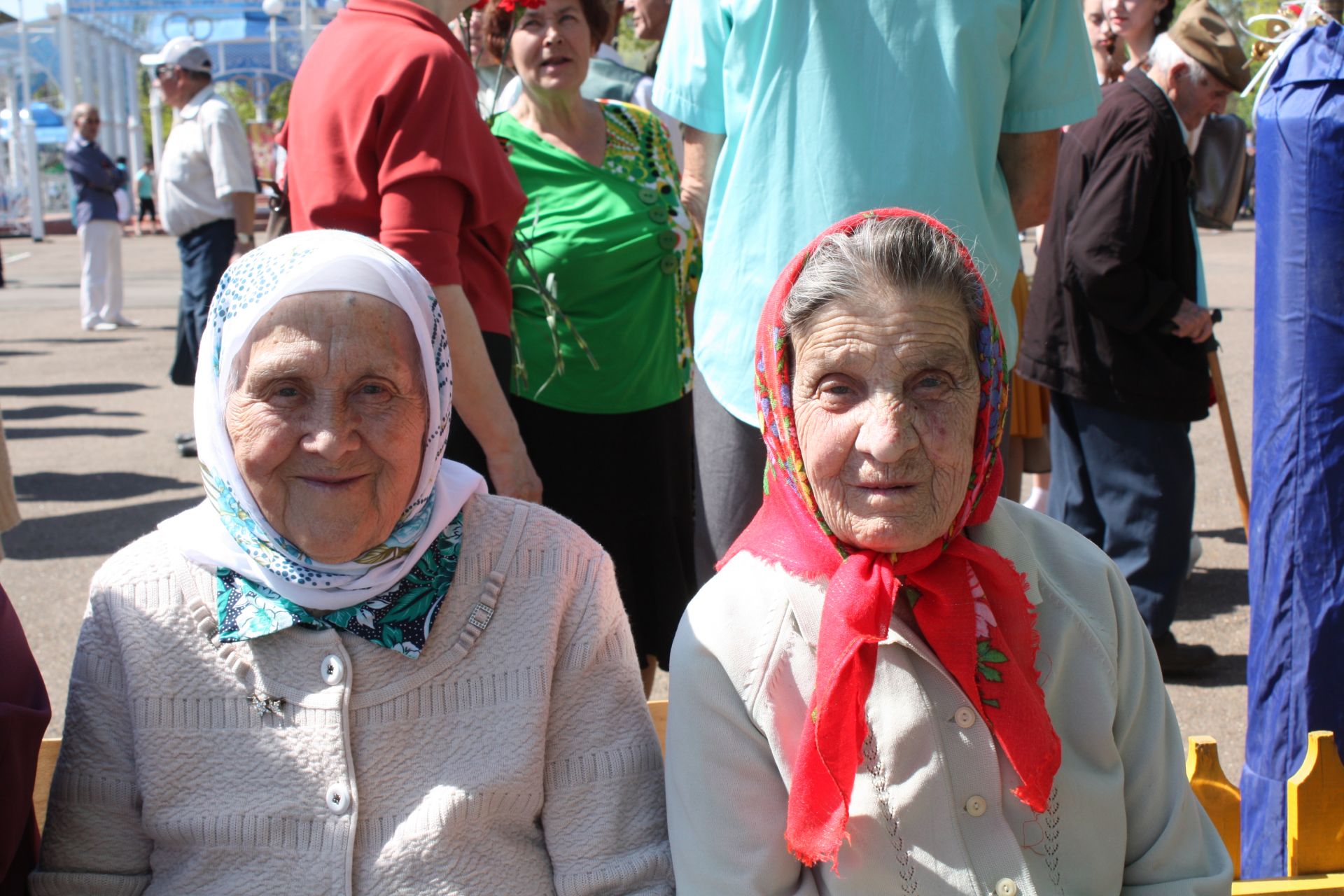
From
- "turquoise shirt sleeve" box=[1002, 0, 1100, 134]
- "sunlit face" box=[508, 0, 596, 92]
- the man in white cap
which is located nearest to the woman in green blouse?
"sunlit face" box=[508, 0, 596, 92]

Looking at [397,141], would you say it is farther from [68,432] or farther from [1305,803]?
[68,432]

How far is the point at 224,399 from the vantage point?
1.89 m

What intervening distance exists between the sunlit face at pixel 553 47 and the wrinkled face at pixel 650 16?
83.3 inches

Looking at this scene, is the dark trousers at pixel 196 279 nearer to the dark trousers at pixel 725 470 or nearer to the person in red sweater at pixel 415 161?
the person in red sweater at pixel 415 161

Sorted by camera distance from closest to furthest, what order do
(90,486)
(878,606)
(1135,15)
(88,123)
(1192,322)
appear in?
(878,606)
(1192,322)
(1135,15)
(90,486)
(88,123)

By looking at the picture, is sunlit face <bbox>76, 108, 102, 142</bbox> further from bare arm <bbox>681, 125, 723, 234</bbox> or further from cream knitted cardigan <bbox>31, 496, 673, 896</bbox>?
cream knitted cardigan <bbox>31, 496, 673, 896</bbox>

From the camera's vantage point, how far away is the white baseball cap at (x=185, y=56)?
7.92 metres

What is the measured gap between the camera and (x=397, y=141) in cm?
260

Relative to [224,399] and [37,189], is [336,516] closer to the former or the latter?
[224,399]

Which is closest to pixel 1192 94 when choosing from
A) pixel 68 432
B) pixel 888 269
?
pixel 888 269

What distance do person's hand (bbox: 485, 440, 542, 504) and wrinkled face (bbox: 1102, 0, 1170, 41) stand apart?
3417 mm

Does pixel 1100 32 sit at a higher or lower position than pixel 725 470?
higher

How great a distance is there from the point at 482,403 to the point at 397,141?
0.54 metres

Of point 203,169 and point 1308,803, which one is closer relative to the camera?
point 1308,803
